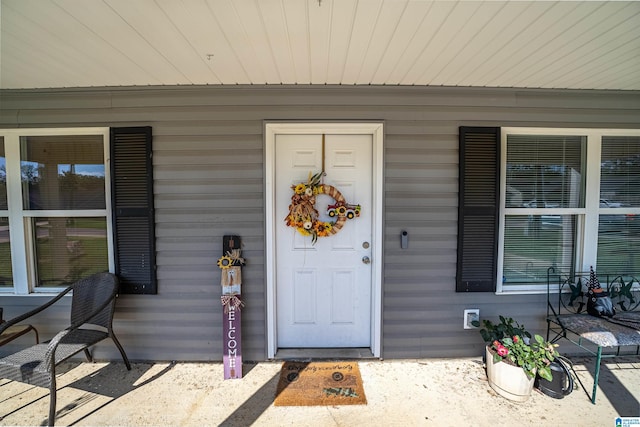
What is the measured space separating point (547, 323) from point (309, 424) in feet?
7.29

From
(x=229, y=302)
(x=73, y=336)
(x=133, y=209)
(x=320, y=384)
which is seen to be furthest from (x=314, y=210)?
(x=73, y=336)

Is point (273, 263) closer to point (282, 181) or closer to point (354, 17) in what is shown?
point (282, 181)

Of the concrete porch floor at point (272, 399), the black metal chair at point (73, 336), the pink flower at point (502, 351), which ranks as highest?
the black metal chair at point (73, 336)

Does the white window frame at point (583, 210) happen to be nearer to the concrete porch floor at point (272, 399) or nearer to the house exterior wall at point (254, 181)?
the house exterior wall at point (254, 181)

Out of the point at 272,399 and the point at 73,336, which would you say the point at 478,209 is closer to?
the point at 272,399

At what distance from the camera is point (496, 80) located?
207 centimetres

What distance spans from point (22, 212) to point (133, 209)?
1.01m

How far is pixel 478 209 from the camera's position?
7.30 feet

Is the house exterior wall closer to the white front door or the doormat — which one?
the white front door

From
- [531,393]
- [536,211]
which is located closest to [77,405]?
[531,393]

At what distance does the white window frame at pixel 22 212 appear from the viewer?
88.0 inches

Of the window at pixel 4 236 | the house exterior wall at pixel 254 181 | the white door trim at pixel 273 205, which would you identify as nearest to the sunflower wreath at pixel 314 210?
the white door trim at pixel 273 205

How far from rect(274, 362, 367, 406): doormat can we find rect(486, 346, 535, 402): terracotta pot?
0.99 metres

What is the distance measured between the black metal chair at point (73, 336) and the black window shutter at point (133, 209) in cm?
16
